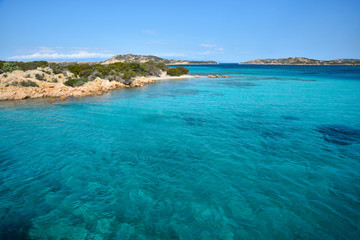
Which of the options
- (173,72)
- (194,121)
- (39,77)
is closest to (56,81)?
(39,77)

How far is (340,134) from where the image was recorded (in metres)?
13.3

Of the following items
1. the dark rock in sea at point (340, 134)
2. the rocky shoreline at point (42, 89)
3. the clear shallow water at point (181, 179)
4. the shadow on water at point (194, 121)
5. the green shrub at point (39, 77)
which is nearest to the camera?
the clear shallow water at point (181, 179)

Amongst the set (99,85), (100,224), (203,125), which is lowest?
(100,224)

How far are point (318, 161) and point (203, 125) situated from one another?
26.5ft

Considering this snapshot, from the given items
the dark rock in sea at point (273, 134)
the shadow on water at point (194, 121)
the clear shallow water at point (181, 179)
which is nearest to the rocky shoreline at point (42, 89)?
the clear shallow water at point (181, 179)

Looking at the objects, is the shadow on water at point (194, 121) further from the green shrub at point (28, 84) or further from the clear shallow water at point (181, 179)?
the green shrub at point (28, 84)

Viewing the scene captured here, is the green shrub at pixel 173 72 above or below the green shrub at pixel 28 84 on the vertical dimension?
above

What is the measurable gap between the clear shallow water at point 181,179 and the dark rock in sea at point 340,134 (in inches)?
2.7

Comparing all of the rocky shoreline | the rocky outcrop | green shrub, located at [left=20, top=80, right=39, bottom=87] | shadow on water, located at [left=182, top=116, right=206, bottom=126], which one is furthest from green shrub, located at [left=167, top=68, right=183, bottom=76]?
shadow on water, located at [left=182, top=116, right=206, bottom=126]

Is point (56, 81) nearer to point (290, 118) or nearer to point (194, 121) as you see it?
point (194, 121)

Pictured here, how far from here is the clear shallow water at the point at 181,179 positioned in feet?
19.8

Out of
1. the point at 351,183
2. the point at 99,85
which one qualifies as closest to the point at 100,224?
the point at 351,183

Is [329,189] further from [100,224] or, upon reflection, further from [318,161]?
[100,224]

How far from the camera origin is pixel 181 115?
1891 cm
